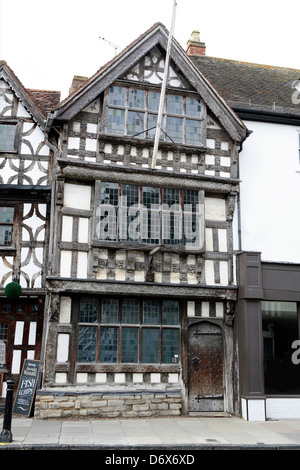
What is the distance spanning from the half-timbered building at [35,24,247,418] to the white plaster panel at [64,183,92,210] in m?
0.03

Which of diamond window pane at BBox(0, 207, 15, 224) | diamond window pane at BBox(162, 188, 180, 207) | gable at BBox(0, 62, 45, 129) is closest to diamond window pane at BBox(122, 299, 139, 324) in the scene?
diamond window pane at BBox(162, 188, 180, 207)

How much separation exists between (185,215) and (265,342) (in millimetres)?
3954

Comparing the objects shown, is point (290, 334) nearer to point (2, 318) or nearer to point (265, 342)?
point (265, 342)

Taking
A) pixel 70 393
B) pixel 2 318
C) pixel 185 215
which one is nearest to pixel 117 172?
pixel 185 215

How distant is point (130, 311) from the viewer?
37.4 ft

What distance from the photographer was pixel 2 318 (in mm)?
11602

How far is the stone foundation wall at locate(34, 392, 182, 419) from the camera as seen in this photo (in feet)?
33.8

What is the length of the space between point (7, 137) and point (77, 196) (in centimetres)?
281

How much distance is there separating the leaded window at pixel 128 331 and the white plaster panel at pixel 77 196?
7.63ft

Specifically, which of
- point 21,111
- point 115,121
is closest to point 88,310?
point 115,121

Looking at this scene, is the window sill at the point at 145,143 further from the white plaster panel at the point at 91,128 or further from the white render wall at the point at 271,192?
the white render wall at the point at 271,192

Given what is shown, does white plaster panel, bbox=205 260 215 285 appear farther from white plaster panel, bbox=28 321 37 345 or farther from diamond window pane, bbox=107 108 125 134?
white plaster panel, bbox=28 321 37 345

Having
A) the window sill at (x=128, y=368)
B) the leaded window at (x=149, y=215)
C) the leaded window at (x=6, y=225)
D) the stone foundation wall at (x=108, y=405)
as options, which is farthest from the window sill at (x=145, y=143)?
the stone foundation wall at (x=108, y=405)

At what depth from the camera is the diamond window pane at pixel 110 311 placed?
11.2m
